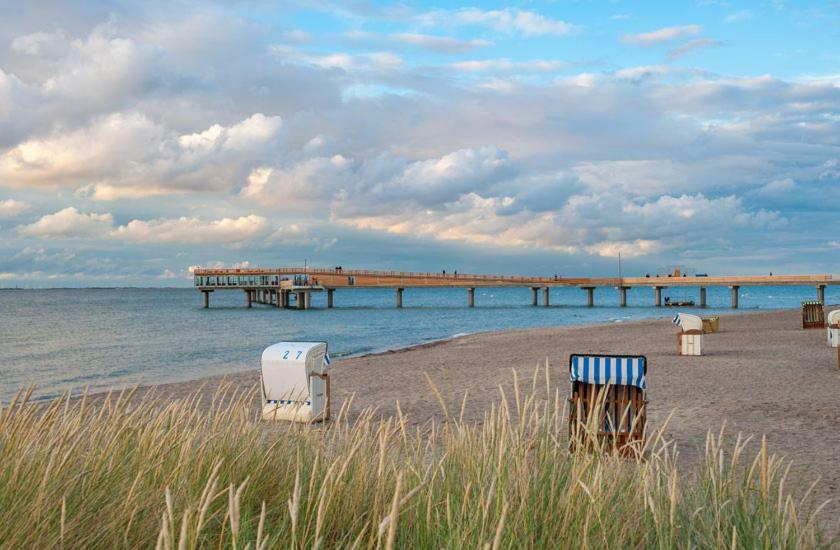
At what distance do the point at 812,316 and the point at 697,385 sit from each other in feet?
55.9

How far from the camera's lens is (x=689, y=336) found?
1700 centimetres

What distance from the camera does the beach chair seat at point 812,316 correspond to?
85.3 ft

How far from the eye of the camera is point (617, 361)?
6.85 metres

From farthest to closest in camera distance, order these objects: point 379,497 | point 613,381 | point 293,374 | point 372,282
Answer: point 372,282 → point 293,374 → point 613,381 → point 379,497

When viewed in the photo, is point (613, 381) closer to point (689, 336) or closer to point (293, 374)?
point (293, 374)

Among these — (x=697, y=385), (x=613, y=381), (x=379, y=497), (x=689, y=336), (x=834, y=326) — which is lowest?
(x=697, y=385)

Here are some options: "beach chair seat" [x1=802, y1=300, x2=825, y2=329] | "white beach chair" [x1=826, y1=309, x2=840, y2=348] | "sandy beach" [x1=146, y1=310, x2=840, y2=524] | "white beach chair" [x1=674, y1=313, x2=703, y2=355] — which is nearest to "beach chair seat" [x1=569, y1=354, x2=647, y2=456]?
"sandy beach" [x1=146, y1=310, x2=840, y2=524]

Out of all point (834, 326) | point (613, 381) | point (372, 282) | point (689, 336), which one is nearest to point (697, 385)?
point (689, 336)

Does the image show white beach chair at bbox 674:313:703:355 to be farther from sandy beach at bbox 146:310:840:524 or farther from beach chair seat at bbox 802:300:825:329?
beach chair seat at bbox 802:300:825:329

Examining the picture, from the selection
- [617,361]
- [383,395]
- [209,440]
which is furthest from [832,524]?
[383,395]

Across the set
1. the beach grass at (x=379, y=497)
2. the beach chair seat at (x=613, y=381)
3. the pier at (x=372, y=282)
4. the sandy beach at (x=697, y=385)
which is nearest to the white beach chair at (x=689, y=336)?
the sandy beach at (x=697, y=385)

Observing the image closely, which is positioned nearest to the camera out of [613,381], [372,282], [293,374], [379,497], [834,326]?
[379,497]

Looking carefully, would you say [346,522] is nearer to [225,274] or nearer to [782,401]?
[782,401]

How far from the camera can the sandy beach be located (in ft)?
25.7
